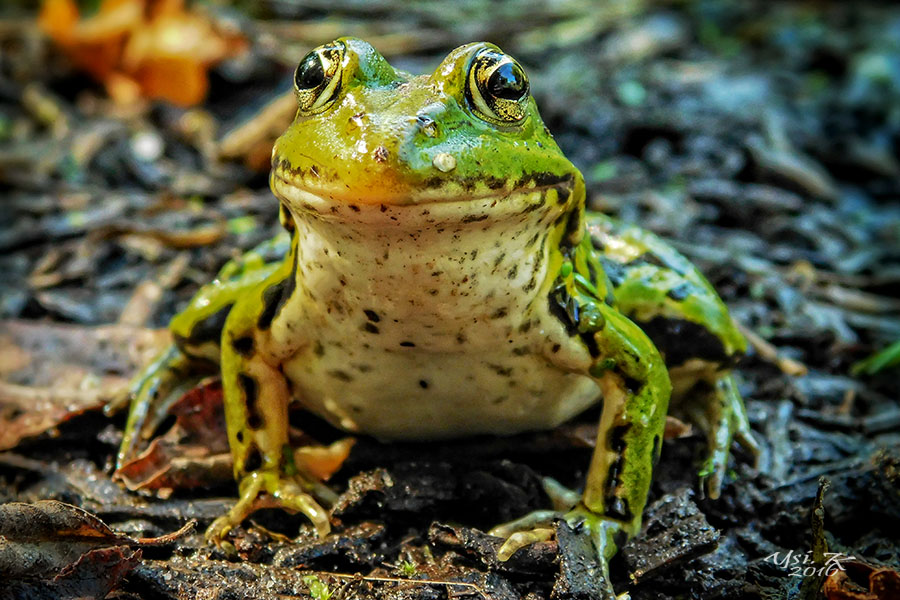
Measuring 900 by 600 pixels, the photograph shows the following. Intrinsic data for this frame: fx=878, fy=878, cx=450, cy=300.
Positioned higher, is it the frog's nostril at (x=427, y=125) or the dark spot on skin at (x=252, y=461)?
the frog's nostril at (x=427, y=125)

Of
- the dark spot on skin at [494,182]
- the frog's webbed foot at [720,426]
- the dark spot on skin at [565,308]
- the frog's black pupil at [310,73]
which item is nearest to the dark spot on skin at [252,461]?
the dark spot on skin at [565,308]

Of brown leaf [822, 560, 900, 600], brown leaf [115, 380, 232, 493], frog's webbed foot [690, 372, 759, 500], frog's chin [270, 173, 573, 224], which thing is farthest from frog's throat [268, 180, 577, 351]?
brown leaf [822, 560, 900, 600]

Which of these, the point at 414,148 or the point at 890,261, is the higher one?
the point at 414,148

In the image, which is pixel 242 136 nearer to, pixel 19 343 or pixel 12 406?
pixel 19 343

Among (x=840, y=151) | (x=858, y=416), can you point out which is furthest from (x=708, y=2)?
(x=858, y=416)

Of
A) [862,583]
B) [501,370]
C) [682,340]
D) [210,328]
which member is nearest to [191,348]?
[210,328]

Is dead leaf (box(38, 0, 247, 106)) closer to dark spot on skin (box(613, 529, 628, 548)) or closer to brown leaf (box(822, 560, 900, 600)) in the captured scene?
dark spot on skin (box(613, 529, 628, 548))

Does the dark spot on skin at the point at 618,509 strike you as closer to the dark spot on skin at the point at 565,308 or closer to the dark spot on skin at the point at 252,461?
the dark spot on skin at the point at 565,308
